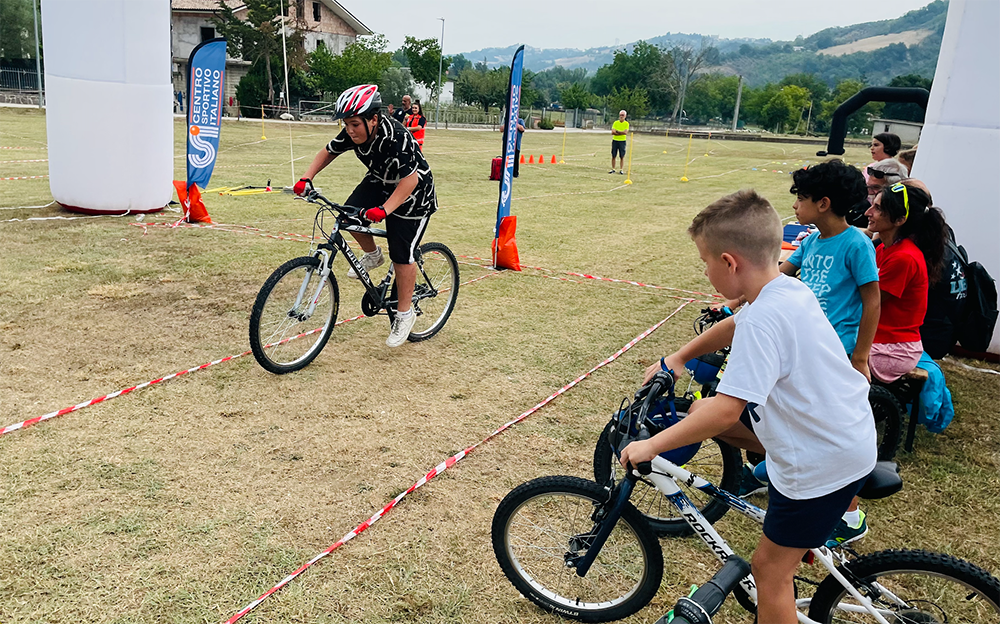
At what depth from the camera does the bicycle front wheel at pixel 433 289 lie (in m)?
6.02

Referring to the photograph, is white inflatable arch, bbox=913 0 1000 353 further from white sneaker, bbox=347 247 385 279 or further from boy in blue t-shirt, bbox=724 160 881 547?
white sneaker, bbox=347 247 385 279

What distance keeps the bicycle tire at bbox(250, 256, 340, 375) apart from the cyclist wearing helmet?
52cm

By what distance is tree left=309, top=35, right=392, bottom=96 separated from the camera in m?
50.8

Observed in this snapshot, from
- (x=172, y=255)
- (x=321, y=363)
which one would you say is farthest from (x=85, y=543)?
(x=172, y=255)

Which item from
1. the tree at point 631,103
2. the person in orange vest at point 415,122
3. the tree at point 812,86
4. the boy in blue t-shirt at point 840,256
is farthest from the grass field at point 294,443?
the tree at point 812,86

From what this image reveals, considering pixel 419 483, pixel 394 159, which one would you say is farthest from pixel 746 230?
pixel 394 159

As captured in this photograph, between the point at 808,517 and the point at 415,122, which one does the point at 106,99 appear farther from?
the point at 415,122

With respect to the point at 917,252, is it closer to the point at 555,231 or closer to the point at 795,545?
the point at 795,545

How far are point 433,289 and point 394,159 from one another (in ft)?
4.19

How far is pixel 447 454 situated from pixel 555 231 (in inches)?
302

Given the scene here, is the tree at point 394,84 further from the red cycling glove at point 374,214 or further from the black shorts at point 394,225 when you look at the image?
the red cycling glove at point 374,214

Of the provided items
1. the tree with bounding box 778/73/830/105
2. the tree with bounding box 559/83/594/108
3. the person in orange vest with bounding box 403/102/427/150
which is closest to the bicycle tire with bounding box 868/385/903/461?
the person in orange vest with bounding box 403/102/427/150

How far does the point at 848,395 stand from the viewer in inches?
84.0

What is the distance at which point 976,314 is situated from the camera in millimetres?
4938
